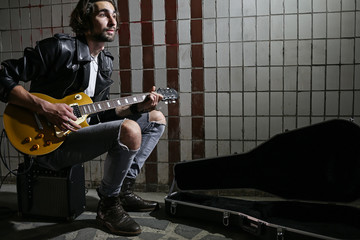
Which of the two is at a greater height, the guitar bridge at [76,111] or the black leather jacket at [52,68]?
the black leather jacket at [52,68]

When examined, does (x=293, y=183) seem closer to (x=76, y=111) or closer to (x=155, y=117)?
(x=155, y=117)

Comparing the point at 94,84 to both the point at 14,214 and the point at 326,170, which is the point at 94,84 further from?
the point at 326,170

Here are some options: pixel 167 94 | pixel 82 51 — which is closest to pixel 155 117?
pixel 167 94

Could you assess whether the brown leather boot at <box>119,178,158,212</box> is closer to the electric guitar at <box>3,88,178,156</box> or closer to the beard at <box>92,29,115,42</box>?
the electric guitar at <box>3,88,178,156</box>

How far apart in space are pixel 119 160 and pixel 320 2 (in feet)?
6.62

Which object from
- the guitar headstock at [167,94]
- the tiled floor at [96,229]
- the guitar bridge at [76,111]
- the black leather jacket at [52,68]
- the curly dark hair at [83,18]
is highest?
the curly dark hair at [83,18]

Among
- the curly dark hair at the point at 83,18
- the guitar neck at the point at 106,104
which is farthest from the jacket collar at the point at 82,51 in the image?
the guitar neck at the point at 106,104

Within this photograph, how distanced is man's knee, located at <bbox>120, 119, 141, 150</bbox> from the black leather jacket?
0.43 meters

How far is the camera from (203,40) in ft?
9.61

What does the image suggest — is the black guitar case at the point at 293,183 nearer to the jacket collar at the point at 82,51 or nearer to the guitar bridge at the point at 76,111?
the guitar bridge at the point at 76,111

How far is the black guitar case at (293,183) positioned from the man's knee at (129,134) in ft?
1.89

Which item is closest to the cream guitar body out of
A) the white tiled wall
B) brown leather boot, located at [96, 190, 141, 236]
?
brown leather boot, located at [96, 190, 141, 236]

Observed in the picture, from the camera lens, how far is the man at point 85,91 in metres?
2.01

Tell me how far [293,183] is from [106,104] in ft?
4.39
